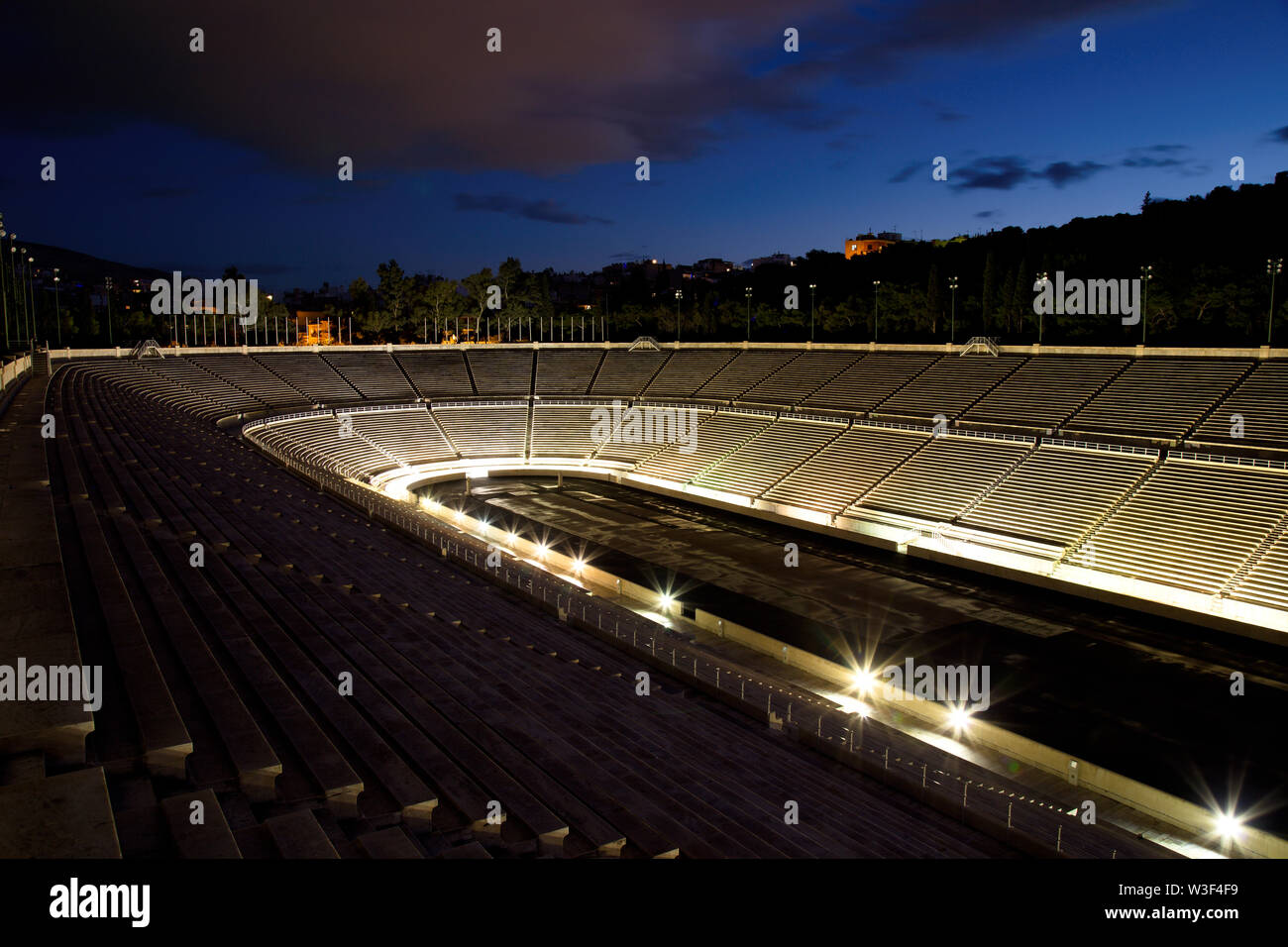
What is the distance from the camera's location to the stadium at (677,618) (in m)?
6.00

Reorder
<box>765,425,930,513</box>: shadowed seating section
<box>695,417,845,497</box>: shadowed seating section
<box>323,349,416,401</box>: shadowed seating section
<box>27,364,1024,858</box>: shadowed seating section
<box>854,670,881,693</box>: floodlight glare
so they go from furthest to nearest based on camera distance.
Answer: <box>323,349,416,401</box>: shadowed seating section
<box>695,417,845,497</box>: shadowed seating section
<box>765,425,930,513</box>: shadowed seating section
<box>854,670,881,693</box>: floodlight glare
<box>27,364,1024,858</box>: shadowed seating section

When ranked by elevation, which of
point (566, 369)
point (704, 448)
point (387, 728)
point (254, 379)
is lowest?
point (387, 728)

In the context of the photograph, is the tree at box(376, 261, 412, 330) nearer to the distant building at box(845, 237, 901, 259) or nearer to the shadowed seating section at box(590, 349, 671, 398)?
the shadowed seating section at box(590, 349, 671, 398)

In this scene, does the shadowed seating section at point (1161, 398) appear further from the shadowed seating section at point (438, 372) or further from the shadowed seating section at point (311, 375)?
the shadowed seating section at point (311, 375)

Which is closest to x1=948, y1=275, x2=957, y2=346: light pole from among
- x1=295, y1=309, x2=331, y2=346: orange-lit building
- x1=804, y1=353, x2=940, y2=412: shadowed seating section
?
x1=804, y1=353, x2=940, y2=412: shadowed seating section

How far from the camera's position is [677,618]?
18609 millimetres

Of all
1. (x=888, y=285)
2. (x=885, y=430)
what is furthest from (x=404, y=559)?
(x=888, y=285)

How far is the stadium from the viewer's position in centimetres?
600

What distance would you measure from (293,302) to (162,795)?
15549 centimetres

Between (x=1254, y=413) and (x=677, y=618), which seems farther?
(x=1254, y=413)

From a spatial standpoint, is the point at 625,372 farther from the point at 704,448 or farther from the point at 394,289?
the point at 394,289

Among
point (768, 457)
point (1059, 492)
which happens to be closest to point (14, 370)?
point (768, 457)
